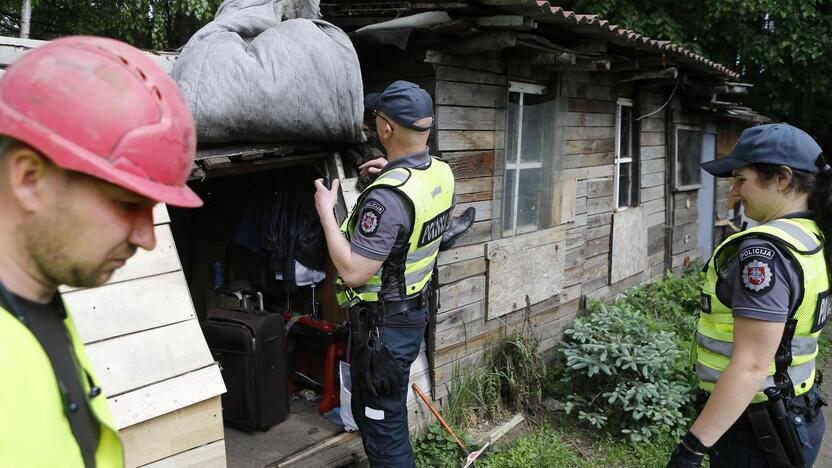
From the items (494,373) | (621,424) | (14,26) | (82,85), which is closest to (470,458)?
(494,373)

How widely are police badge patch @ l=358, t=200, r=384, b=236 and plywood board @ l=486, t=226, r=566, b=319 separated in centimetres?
237

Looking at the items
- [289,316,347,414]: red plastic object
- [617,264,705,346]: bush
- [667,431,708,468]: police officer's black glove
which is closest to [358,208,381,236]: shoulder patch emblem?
[667,431,708,468]: police officer's black glove

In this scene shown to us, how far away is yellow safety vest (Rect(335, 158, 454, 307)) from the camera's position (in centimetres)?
286

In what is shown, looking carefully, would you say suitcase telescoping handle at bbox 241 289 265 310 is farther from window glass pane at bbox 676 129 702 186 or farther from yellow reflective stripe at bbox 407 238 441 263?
window glass pane at bbox 676 129 702 186

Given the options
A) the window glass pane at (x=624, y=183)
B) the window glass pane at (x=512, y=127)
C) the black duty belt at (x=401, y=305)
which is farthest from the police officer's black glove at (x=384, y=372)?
the window glass pane at (x=624, y=183)

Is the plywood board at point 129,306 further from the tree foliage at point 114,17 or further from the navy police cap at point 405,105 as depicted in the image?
the tree foliage at point 114,17

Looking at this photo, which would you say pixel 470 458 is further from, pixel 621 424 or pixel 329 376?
pixel 621 424

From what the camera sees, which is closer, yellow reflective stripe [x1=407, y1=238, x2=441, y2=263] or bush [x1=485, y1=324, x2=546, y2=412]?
yellow reflective stripe [x1=407, y1=238, x2=441, y2=263]

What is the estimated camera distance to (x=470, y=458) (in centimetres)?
426

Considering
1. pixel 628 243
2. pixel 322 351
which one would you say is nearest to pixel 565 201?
pixel 628 243

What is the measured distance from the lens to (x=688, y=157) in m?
8.61

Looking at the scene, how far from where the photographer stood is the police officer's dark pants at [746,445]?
7.50 feet

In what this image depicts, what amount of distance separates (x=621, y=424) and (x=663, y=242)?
12.7ft

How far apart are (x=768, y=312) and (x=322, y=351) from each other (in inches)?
135
